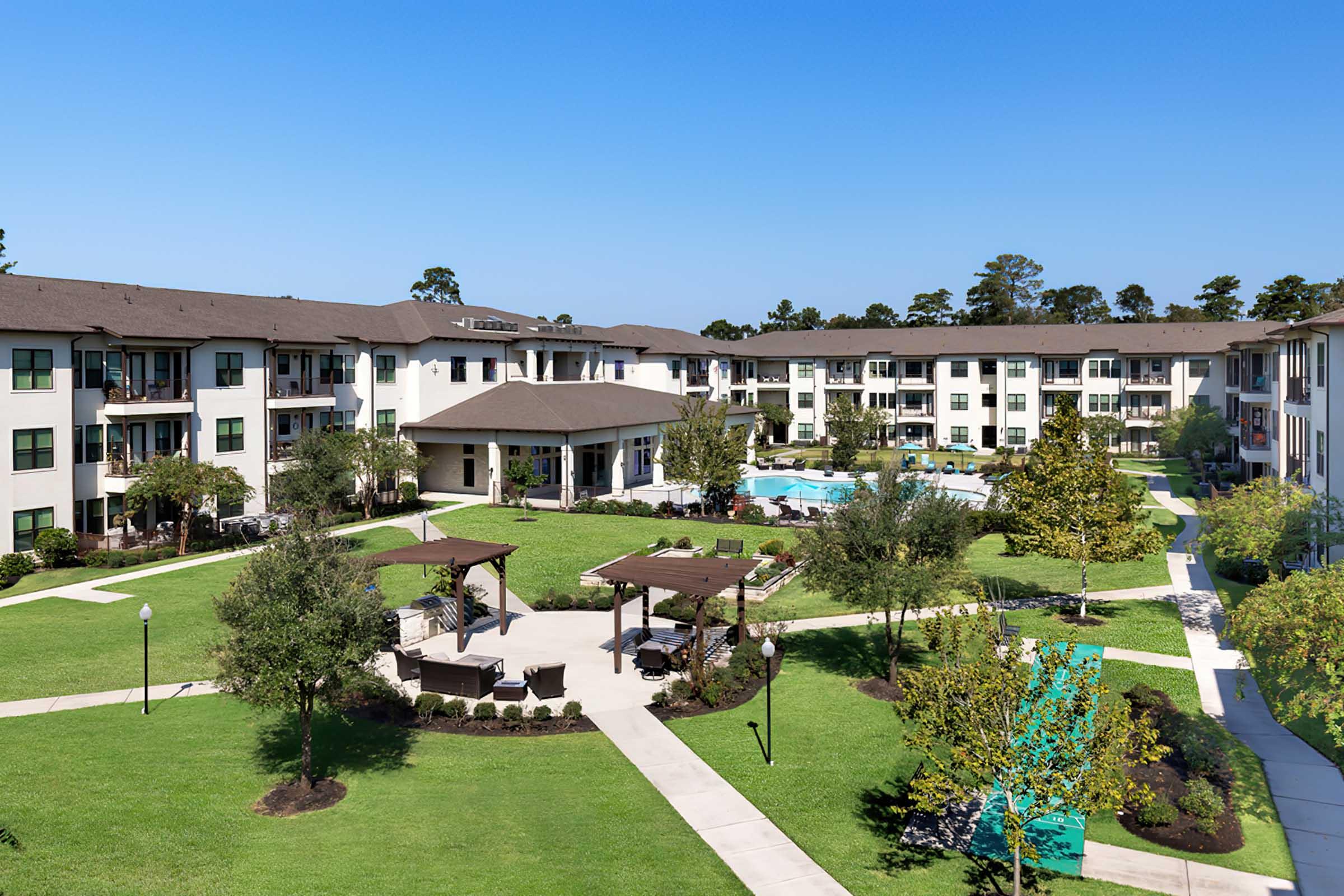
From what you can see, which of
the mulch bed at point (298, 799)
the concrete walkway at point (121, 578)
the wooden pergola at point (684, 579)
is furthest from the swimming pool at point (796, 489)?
the mulch bed at point (298, 799)

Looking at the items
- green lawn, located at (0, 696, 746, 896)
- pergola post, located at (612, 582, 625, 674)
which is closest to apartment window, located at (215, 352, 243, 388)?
green lawn, located at (0, 696, 746, 896)

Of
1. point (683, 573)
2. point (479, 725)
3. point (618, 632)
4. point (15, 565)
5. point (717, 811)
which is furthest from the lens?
point (15, 565)

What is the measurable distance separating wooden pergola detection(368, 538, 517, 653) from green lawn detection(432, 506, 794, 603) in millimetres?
4261

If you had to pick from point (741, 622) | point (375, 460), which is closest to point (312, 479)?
point (375, 460)

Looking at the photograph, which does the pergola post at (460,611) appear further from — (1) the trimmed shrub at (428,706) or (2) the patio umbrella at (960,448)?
(2) the patio umbrella at (960,448)

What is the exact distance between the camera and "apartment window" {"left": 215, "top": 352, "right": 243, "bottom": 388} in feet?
138

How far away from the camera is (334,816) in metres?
15.6

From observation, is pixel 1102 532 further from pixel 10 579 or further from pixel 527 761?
pixel 10 579

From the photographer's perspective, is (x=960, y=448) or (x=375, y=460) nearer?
(x=375, y=460)

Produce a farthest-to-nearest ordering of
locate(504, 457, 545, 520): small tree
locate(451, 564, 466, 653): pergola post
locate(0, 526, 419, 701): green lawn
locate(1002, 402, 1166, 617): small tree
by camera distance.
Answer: locate(504, 457, 545, 520): small tree → locate(1002, 402, 1166, 617): small tree → locate(451, 564, 466, 653): pergola post → locate(0, 526, 419, 701): green lawn

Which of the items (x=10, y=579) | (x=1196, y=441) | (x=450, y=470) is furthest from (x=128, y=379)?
(x=1196, y=441)

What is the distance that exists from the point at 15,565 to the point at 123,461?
19.0 feet

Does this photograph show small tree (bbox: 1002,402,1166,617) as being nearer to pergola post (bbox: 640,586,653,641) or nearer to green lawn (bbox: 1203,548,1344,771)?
green lawn (bbox: 1203,548,1344,771)

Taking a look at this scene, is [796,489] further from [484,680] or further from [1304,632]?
[1304,632]
